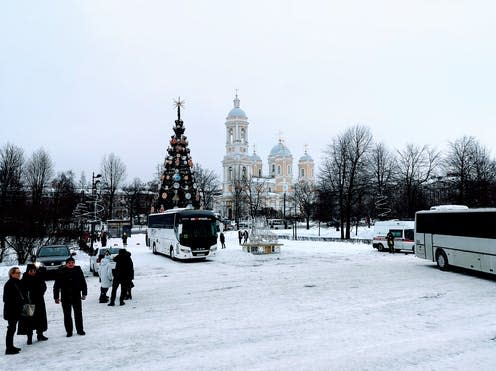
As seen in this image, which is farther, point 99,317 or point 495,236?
point 495,236

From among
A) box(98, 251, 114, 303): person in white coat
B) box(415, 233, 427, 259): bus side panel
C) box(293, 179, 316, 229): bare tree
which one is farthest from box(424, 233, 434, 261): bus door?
box(293, 179, 316, 229): bare tree

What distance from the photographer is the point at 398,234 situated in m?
30.3

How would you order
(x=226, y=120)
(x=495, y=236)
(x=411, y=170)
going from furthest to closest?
(x=226, y=120) < (x=411, y=170) < (x=495, y=236)

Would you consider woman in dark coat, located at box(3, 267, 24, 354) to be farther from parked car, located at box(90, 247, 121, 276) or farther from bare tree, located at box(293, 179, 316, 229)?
bare tree, located at box(293, 179, 316, 229)

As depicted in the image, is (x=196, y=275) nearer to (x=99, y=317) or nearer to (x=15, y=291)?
(x=99, y=317)

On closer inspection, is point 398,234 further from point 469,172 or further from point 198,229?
point 469,172

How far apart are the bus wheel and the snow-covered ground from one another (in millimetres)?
2003

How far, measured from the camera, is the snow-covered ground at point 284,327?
7176 millimetres

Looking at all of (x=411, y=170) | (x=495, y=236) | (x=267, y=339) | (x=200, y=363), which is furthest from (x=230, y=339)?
(x=411, y=170)

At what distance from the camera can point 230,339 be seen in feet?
28.1

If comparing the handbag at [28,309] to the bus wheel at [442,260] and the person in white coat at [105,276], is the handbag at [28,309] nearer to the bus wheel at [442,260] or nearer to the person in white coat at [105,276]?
the person in white coat at [105,276]

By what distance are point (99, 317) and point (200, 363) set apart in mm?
4925

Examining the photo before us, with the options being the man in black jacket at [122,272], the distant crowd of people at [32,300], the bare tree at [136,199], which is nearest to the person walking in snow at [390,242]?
the man in black jacket at [122,272]

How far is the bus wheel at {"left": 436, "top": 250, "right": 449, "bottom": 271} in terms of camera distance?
1941cm
